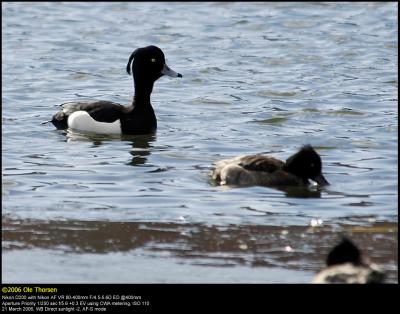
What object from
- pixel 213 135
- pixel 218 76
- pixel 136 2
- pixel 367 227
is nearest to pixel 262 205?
pixel 367 227

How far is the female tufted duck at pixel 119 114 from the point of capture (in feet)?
52.2

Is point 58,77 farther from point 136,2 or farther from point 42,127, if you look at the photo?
point 136,2

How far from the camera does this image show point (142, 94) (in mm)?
16453

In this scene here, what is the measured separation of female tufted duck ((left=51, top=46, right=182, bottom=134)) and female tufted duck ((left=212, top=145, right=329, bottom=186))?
149 inches

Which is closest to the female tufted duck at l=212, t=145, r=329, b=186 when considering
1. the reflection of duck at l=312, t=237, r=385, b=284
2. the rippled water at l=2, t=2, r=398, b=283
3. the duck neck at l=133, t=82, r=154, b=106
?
the rippled water at l=2, t=2, r=398, b=283

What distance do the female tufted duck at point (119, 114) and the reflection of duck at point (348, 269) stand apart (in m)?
7.92

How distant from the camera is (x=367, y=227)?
407 inches

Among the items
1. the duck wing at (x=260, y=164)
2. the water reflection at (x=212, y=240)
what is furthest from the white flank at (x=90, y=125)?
the water reflection at (x=212, y=240)

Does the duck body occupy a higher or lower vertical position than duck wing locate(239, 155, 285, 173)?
lower

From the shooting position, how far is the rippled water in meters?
9.54

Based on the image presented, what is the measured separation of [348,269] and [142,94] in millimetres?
8883

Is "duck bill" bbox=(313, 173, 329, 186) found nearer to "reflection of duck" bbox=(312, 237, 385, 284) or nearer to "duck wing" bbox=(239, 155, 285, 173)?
"duck wing" bbox=(239, 155, 285, 173)

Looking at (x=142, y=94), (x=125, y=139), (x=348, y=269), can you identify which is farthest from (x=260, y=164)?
(x=142, y=94)
